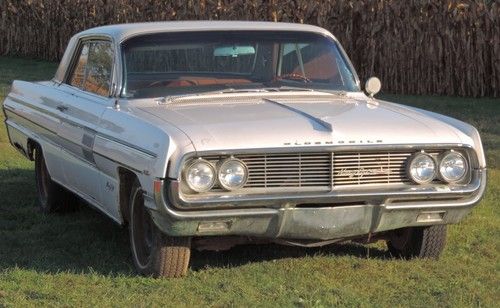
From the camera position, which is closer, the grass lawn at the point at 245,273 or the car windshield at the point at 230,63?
the grass lawn at the point at 245,273

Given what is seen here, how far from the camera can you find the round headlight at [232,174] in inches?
210

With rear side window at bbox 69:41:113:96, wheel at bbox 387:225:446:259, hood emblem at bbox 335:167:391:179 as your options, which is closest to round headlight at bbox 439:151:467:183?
hood emblem at bbox 335:167:391:179

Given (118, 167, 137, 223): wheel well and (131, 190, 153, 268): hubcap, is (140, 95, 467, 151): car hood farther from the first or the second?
(131, 190, 153, 268): hubcap

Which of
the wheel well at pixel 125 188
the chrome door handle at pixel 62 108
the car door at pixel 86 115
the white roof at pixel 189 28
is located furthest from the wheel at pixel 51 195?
the wheel well at pixel 125 188

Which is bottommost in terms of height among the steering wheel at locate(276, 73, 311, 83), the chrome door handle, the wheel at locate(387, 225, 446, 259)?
the wheel at locate(387, 225, 446, 259)

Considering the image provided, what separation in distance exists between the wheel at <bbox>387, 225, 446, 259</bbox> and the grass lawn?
0.08 meters

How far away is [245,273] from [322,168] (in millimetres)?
889

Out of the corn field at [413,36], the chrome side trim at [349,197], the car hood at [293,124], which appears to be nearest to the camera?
the chrome side trim at [349,197]

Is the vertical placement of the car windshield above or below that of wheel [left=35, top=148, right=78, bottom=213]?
above

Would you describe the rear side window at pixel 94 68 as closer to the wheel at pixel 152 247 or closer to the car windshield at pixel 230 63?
the car windshield at pixel 230 63

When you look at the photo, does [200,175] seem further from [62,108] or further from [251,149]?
[62,108]

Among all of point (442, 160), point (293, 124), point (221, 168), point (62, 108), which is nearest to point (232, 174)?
point (221, 168)

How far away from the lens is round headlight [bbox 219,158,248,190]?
5.34m

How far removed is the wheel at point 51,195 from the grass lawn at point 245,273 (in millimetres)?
238
